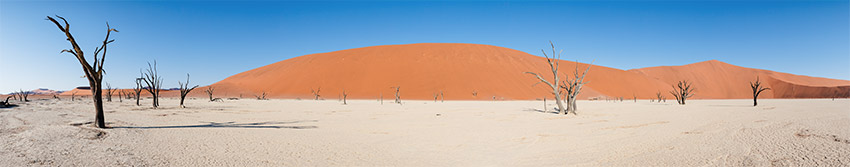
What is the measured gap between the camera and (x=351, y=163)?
470cm

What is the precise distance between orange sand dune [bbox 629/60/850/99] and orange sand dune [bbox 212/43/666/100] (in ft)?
27.0

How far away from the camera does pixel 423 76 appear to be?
60812 millimetres

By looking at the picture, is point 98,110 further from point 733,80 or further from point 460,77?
point 733,80

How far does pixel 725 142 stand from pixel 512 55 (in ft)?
235

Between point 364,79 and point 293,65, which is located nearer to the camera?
point 364,79

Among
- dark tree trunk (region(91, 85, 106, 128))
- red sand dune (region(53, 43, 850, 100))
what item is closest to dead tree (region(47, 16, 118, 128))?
dark tree trunk (region(91, 85, 106, 128))

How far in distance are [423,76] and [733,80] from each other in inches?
2796

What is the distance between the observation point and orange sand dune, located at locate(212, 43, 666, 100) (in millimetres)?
56094

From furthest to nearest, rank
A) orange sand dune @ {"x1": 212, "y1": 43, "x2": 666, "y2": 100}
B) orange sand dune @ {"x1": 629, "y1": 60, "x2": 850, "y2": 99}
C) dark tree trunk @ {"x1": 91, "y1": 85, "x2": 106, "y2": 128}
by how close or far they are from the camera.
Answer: orange sand dune @ {"x1": 629, "y1": 60, "x2": 850, "y2": 99}, orange sand dune @ {"x1": 212, "y1": 43, "x2": 666, "y2": 100}, dark tree trunk @ {"x1": 91, "y1": 85, "x2": 106, "y2": 128}

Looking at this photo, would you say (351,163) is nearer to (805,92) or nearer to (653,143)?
(653,143)

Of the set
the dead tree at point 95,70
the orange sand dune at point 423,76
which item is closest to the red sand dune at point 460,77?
the orange sand dune at point 423,76

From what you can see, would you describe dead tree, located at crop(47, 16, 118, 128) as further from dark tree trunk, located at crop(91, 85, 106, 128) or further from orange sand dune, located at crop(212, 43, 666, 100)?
orange sand dune, located at crop(212, 43, 666, 100)

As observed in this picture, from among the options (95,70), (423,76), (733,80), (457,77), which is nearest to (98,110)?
(95,70)

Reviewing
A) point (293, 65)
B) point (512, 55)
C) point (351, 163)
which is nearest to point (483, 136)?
point (351, 163)
